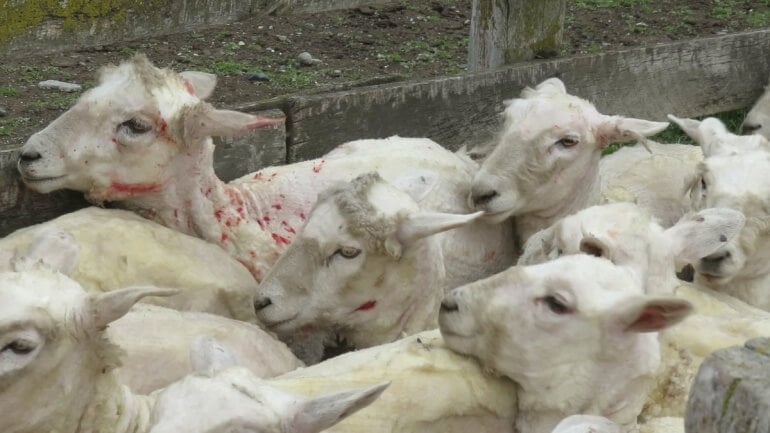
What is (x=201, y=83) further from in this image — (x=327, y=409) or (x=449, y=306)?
(x=327, y=409)

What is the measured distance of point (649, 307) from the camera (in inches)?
172

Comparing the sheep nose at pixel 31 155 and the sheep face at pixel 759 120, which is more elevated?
the sheep nose at pixel 31 155

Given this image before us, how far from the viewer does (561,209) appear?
255 inches

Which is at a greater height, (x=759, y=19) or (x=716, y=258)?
(x=716, y=258)

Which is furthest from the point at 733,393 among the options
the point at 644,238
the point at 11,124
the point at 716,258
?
the point at 11,124

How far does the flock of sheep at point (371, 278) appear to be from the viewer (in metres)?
4.21

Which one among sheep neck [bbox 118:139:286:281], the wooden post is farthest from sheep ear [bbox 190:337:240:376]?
the wooden post

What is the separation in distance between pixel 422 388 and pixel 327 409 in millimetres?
837

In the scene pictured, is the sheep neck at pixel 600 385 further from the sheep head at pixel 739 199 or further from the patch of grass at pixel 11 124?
the patch of grass at pixel 11 124

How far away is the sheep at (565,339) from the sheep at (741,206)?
1.43 m

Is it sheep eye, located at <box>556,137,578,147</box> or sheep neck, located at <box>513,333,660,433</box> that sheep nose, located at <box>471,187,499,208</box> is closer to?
sheep eye, located at <box>556,137,578,147</box>

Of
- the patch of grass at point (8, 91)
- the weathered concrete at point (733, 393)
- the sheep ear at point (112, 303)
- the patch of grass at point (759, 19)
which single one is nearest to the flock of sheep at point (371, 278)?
the sheep ear at point (112, 303)

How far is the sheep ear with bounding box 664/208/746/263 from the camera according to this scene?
545cm

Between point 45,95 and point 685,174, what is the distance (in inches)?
146
